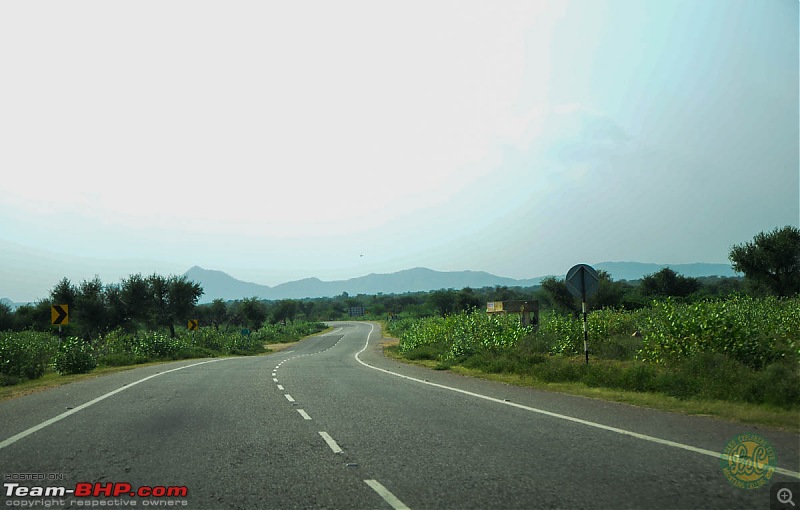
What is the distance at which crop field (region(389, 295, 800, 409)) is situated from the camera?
38.0ft

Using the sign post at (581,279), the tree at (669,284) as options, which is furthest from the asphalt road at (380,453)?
the tree at (669,284)

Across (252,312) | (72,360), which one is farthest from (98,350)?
(252,312)

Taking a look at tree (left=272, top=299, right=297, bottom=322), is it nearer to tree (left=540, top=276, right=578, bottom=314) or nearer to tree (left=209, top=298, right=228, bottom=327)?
tree (left=209, top=298, right=228, bottom=327)

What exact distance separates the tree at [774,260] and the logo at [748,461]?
51932 millimetres

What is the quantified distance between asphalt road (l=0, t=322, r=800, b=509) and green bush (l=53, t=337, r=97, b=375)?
16553mm

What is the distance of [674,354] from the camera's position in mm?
15430

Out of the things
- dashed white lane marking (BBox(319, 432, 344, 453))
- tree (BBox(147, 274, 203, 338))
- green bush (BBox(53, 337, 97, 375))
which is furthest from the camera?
tree (BBox(147, 274, 203, 338))

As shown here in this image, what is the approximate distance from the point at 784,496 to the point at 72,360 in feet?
98.2

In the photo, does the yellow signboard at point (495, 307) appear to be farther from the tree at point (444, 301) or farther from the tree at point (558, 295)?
the tree at point (444, 301)

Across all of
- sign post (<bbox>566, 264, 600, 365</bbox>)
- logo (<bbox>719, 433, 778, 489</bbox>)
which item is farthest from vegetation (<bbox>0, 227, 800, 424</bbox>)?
logo (<bbox>719, 433, 778, 489</bbox>)

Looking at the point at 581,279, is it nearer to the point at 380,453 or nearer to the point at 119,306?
the point at 380,453

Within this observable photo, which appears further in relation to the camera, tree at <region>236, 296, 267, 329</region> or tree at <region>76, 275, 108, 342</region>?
tree at <region>236, 296, 267, 329</region>

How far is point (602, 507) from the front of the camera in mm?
5309

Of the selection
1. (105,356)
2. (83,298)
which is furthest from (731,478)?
(83,298)
